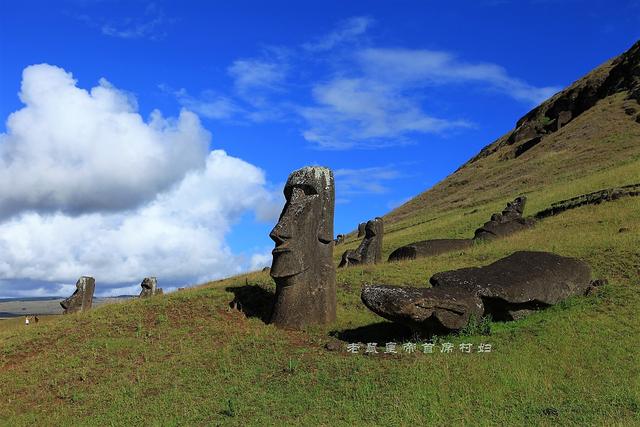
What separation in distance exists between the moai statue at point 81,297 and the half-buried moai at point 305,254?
13524 millimetres

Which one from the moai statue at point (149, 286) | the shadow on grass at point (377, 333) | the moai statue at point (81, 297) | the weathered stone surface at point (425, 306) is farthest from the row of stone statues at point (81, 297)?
the weathered stone surface at point (425, 306)

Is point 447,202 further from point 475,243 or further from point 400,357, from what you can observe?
point 400,357

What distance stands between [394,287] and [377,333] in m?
2.00

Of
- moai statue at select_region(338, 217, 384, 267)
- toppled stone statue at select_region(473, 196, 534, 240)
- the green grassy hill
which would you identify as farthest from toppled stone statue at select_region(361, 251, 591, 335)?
toppled stone statue at select_region(473, 196, 534, 240)

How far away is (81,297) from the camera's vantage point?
2658 cm

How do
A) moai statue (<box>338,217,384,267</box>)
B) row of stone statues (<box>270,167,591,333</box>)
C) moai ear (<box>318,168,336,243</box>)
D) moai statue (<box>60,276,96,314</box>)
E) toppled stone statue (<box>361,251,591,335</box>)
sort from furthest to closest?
Result: moai statue (<box>338,217,384,267</box>), moai statue (<box>60,276,96,314</box>), moai ear (<box>318,168,336,243</box>), row of stone statues (<box>270,167,591,333</box>), toppled stone statue (<box>361,251,591,335</box>)

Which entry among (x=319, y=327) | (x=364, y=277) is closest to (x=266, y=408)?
(x=319, y=327)

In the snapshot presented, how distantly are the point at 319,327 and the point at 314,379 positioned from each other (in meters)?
4.29

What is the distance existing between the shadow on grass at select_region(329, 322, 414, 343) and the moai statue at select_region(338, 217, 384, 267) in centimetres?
1318

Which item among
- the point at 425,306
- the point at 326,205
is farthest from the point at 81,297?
the point at 425,306

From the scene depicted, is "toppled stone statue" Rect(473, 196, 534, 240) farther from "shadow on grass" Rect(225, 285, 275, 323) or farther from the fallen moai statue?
"shadow on grass" Rect(225, 285, 275, 323)

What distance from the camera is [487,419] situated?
32.4ft

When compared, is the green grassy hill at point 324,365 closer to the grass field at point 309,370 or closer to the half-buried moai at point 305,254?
the grass field at point 309,370

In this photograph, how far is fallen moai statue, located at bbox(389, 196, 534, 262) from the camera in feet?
94.3
